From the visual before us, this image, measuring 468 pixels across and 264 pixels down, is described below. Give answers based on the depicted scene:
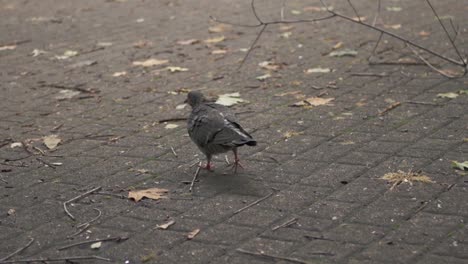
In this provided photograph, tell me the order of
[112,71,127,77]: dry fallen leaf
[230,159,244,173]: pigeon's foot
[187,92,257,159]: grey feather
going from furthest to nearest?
[112,71,127,77]: dry fallen leaf < [230,159,244,173]: pigeon's foot < [187,92,257,159]: grey feather

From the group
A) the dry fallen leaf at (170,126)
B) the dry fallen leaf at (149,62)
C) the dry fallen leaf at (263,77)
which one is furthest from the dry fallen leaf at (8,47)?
the dry fallen leaf at (170,126)

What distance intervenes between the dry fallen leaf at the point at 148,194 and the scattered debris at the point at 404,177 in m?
1.38

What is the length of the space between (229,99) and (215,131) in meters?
2.02

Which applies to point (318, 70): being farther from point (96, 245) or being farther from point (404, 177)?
point (96, 245)

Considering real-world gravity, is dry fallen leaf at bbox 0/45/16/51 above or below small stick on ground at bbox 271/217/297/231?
below

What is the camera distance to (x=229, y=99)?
263 inches

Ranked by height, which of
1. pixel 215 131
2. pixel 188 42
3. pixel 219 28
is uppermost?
pixel 215 131

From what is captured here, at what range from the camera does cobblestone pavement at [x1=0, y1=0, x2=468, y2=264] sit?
3789mm

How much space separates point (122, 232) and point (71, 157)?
1552mm

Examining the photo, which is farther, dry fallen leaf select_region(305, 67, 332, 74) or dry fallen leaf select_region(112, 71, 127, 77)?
dry fallen leaf select_region(112, 71, 127, 77)

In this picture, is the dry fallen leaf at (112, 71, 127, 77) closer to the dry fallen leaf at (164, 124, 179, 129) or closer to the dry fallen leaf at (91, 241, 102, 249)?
the dry fallen leaf at (164, 124, 179, 129)

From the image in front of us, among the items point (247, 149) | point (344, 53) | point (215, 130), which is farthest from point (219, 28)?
point (215, 130)

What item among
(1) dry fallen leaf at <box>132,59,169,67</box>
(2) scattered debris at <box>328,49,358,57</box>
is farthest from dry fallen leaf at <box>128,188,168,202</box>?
(2) scattered debris at <box>328,49,358,57</box>

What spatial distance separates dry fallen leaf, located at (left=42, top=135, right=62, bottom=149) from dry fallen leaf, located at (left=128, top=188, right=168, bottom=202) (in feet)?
4.45
